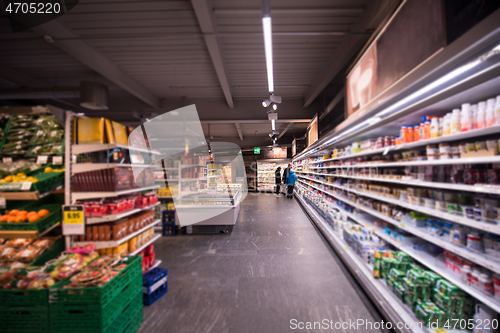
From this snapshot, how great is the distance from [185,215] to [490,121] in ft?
18.7

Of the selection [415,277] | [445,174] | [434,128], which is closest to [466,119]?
[434,128]

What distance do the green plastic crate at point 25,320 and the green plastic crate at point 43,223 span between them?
2.62 feet

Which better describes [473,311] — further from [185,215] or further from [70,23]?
[70,23]

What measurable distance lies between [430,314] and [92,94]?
21.2 ft

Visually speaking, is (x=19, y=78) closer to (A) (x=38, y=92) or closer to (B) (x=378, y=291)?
(A) (x=38, y=92)

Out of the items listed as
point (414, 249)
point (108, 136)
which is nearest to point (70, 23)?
point (108, 136)

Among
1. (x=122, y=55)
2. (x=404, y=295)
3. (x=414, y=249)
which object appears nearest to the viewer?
(x=404, y=295)

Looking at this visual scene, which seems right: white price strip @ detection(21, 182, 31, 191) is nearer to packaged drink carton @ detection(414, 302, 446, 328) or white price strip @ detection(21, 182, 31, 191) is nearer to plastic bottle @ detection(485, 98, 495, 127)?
packaged drink carton @ detection(414, 302, 446, 328)

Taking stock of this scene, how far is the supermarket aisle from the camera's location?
253 centimetres

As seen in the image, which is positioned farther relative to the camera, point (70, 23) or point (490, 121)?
point (70, 23)

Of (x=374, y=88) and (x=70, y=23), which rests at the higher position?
(x=70, y=23)

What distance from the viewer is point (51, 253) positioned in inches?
104

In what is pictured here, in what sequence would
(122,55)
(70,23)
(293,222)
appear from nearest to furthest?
(70,23) → (122,55) → (293,222)

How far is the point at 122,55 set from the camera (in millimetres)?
4703
